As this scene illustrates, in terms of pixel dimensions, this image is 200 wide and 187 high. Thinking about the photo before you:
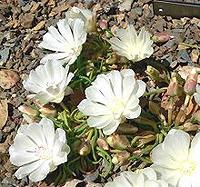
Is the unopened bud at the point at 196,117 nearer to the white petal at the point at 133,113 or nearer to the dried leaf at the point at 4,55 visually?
the white petal at the point at 133,113

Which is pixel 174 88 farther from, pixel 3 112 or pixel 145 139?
pixel 3 112

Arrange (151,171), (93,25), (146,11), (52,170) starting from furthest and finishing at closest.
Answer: (146,11) < (93,25) < (52,170) < (151,171)

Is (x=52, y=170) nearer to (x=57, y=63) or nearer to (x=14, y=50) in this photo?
(x=57, y=63)

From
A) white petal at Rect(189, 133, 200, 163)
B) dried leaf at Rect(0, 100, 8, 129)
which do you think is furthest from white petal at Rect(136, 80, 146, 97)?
dried leaf at Rect(0, 100, 8, 129)

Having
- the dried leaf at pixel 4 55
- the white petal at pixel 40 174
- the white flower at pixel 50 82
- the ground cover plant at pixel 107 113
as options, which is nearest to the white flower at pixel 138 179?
the ground cover plant at pixel 107 113

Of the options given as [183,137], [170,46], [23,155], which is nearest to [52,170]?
[23,155]

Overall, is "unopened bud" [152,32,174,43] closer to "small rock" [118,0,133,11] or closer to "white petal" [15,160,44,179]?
"small rock" [118,0,133,11]
